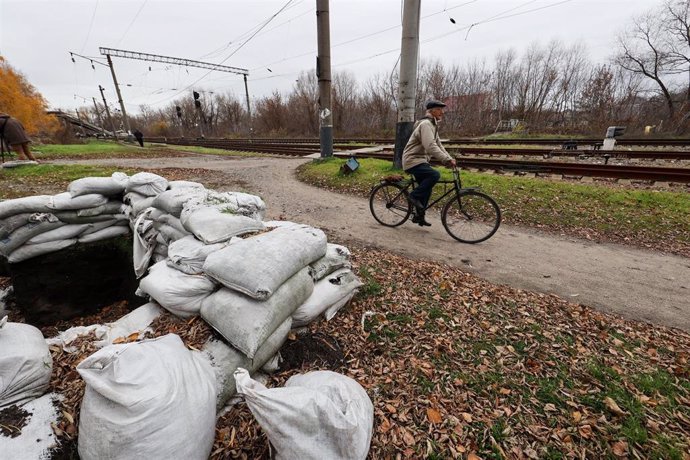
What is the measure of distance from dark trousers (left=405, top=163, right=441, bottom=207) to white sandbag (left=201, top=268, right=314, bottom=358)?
3.17m

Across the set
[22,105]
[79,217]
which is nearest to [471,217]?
[79,217]

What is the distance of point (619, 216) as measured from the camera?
5.58 m

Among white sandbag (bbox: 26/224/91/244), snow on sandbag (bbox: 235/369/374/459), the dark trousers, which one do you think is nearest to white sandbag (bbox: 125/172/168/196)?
white sandbag (bbox: 26/224/91/244)

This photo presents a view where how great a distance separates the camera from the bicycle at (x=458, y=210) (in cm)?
470

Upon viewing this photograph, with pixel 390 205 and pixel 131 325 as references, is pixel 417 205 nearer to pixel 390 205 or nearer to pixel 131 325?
pixel 390 205

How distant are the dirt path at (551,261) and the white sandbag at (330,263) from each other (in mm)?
1716

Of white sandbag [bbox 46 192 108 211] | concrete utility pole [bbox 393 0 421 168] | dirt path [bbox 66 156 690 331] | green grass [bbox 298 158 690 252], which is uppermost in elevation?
concrete utility pole [bbox 393 0 421 168]

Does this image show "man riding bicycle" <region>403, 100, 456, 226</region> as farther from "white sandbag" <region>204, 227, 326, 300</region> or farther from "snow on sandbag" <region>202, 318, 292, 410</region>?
"snow on sandbag" <region>202, 318, 292, 410</region>

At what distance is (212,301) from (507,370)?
6.89 feet

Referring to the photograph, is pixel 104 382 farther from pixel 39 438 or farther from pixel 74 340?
pixel 74 340

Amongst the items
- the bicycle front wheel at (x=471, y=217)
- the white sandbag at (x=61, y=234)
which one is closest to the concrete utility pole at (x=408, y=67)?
the bicycle front wheel at (x=471, y=217)

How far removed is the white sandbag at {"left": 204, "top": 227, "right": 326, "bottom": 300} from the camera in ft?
6.74

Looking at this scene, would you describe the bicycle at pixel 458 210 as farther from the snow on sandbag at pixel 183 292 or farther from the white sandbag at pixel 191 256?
the snow on sandbag at pixel 183 292

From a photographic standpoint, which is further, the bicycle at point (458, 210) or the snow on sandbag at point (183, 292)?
the bicycle at point (458, 210)
